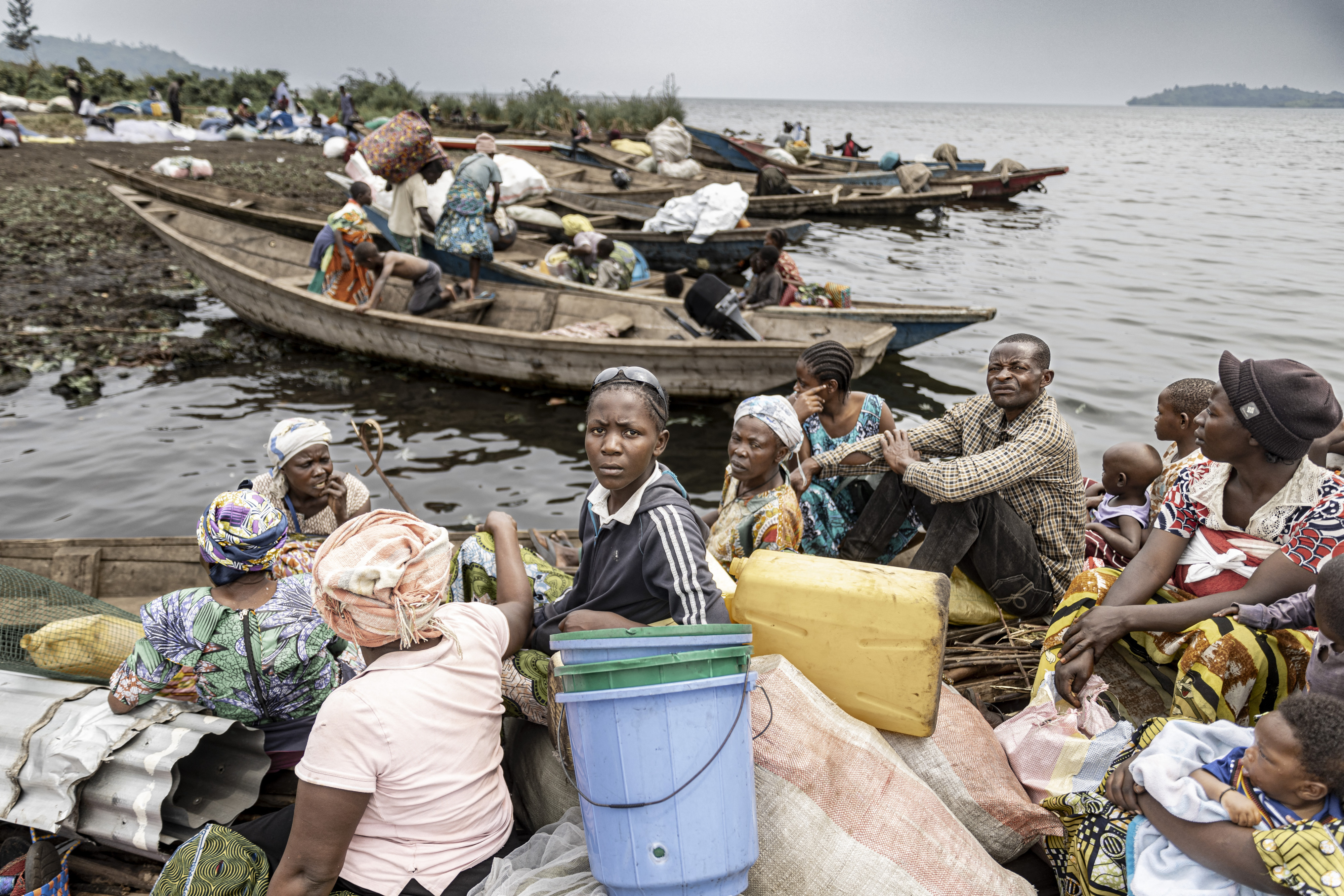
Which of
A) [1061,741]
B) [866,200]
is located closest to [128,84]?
[866,200]

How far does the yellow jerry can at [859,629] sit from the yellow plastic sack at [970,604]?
1.12 metres

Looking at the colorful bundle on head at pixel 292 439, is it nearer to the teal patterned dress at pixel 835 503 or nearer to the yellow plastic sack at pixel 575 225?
the teal patterned dress at pixel 835 503

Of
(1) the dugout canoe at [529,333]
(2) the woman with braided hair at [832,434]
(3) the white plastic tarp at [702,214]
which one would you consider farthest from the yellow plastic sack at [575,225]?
(2) the woman with braided hair at [832,434]

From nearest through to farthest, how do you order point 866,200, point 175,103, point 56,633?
point 56,633
point 866,200
point 175,103

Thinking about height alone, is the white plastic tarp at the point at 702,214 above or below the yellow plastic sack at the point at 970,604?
above

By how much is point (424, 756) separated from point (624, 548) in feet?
2.70

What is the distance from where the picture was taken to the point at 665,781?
171cm

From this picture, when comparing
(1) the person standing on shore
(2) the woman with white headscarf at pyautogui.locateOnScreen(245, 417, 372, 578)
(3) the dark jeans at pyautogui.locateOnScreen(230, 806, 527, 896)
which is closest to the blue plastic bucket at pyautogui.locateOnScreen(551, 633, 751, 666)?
(3) the dark jeans at pyautogui.locateOnScreen(230, 806, 527, 896)

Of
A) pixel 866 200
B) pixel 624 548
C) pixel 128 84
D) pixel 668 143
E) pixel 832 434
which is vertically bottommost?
pixel 832 434

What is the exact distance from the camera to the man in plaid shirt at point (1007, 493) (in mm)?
3086

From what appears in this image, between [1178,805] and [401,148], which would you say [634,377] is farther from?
[401,148]

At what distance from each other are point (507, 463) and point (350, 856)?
18.3ft

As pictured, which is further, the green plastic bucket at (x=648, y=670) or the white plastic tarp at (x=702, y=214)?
the white plastic tarp at (x=702, y=214)

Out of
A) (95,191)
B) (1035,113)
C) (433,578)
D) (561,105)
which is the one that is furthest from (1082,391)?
(1035,113)
